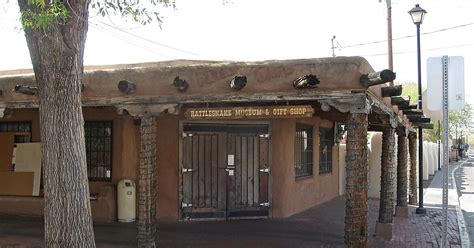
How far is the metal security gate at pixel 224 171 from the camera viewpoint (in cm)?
1099

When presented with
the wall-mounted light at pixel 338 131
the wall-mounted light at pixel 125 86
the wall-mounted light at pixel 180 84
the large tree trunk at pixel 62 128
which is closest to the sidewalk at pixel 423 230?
the wall-mounted light at pixel 338 131

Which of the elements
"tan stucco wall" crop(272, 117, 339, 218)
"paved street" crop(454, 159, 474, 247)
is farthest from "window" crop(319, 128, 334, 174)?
"paved street" crop(454, 159, 474, 247)

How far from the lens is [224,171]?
11.2m

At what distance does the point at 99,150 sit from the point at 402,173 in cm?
704

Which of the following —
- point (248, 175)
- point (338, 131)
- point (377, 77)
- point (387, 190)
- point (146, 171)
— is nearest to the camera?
point (377, 77)

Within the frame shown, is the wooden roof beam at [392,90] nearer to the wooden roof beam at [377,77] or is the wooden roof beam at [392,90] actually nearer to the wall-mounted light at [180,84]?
the wooden roof beam at [377,77]

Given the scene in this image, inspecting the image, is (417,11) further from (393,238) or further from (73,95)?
(73,95)

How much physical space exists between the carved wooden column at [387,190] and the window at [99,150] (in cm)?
573

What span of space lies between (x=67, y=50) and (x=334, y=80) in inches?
141

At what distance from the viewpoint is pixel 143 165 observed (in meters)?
7.94

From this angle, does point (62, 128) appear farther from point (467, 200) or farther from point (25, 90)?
point (467, 200)

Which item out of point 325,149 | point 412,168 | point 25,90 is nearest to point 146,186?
point 25,90

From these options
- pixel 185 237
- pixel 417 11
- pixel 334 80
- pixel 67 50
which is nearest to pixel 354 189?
pixel 334 80

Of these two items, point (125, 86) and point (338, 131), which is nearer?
point (125, 86)
